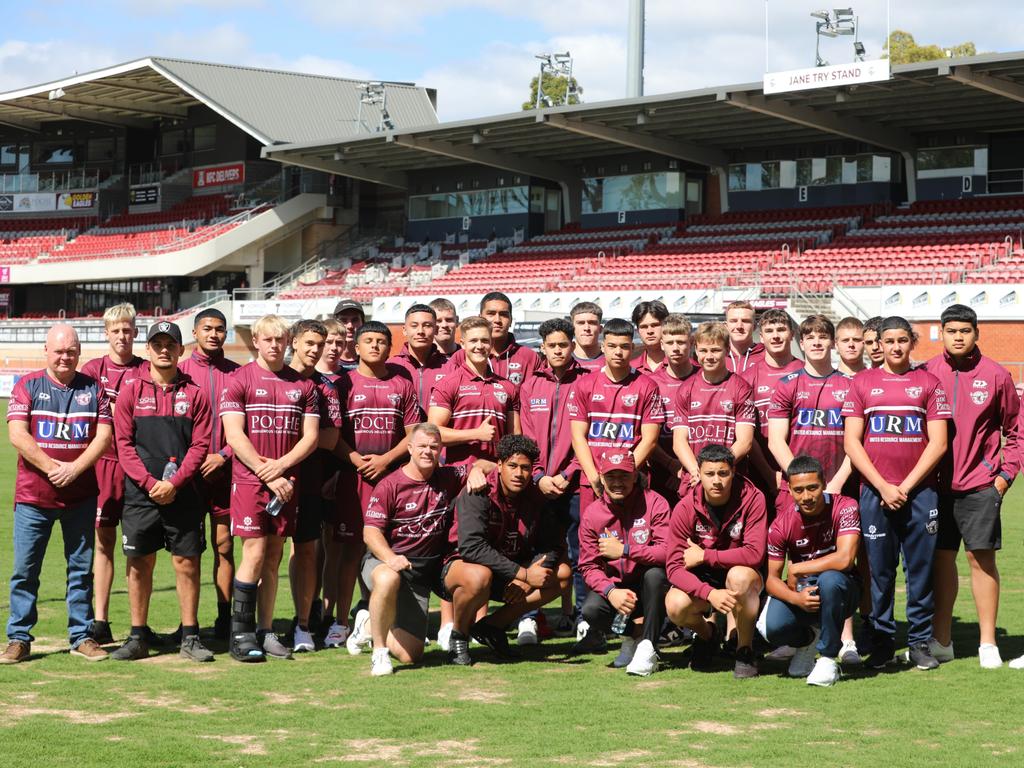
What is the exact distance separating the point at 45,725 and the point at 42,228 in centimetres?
5251

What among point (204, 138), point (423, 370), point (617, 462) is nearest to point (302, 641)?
point (423, 370)

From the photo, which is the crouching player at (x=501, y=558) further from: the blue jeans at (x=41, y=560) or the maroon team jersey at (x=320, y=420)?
the blue jeans at (x=41, y=560)

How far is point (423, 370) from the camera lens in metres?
8.70

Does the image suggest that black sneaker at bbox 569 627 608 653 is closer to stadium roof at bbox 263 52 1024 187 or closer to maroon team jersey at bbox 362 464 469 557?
maroon team jersey at bbox 362 464 469 557

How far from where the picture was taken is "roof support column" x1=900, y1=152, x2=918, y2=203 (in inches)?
1359

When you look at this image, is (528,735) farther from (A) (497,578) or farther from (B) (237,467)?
(B) (237,467)

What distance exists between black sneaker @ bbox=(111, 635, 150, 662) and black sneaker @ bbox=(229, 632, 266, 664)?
0.55 m

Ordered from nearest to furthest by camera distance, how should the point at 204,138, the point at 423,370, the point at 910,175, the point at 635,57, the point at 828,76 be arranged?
the point at 423,370 → the point at 828,76 → the point at 910,175 → the point at 635,57 → the point at 204,138

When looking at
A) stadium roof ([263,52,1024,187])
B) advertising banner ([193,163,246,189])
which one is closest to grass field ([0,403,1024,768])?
stadium roof ([263,52,1024,187])

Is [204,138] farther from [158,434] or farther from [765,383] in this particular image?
[765,383]

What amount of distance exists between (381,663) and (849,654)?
2680 mm

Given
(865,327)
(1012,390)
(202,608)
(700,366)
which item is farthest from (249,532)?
(1012,390)

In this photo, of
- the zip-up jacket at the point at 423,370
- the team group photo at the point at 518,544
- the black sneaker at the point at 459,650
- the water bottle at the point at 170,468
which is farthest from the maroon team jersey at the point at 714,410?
the water bottle at the point at 170,468

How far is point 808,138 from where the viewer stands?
119 feet
